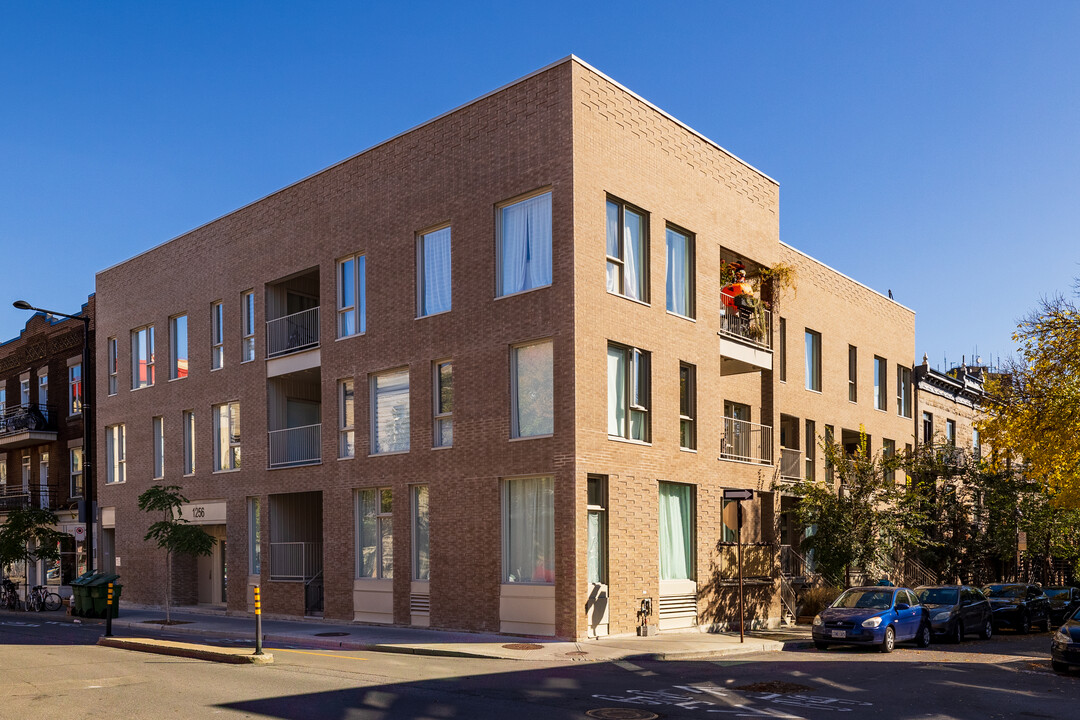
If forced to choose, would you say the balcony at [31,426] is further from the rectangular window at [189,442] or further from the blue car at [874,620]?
the blue car at [874,620]

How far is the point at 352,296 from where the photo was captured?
27.2 meters

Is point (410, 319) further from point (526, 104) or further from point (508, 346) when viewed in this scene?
point (526, 104)

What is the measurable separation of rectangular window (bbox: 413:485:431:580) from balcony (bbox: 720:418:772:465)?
769 cm

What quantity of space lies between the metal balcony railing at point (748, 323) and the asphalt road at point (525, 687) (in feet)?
32.9

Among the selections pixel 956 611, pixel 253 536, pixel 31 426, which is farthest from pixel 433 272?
pixel 31 426

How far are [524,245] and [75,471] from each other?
2742cm

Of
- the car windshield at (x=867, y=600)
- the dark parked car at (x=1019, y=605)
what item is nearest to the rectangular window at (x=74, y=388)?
the car windshield at (x=867, y=600)

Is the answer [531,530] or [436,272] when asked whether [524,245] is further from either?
[531,530]

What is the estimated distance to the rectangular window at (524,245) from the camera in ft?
73.7

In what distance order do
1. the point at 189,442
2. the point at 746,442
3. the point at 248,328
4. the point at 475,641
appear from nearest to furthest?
the point at 475,641 → the point at 746,442 → the point at 248,328 → the point at 189,442

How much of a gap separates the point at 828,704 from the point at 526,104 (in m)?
14.3

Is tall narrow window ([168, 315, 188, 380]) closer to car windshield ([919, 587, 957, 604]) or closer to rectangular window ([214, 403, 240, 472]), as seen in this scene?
rectangular window ([214, 403, 240, 472])

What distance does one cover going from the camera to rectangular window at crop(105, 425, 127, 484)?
3588 centimetres

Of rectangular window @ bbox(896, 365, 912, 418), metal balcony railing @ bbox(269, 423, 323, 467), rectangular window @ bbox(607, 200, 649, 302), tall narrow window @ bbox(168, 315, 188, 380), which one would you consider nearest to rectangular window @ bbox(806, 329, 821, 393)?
rectangular window @ bbox(896, 365, 912, 418)
